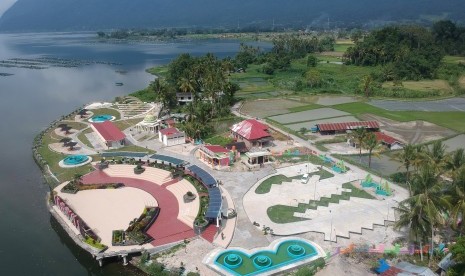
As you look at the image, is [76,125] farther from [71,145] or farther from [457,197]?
[457,197]

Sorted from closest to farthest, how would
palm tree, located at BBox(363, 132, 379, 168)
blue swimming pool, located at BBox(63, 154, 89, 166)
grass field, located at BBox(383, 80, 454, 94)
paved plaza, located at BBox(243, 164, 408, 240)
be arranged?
paved plaza, located at BBox(243, 164, 408, 240), palm tree, located at BBox(363, 132, 379, 168), blue swimming pool, located at BBox(63, 154, 89, 166), grass field, located at BBox(383, 80, 454, 94)

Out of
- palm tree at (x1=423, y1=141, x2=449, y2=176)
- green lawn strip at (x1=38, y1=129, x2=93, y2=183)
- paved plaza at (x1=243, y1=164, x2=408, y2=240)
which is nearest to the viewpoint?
palm tree at (x1=423, y1=141, x2=449, y2=176)

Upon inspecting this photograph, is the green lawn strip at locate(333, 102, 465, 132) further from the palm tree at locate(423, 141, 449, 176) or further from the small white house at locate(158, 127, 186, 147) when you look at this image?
the palm tree at locate(423, 141, 449, 176)

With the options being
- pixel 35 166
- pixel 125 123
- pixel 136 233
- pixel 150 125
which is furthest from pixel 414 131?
pixel 35 166

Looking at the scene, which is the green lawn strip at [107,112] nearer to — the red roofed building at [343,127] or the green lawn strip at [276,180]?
the red roofed building at [343,127]

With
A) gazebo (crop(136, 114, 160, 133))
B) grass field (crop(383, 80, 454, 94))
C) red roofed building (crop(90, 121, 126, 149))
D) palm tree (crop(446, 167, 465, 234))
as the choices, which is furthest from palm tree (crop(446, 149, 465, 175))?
grass field (crop(383, 80, 454, 94))

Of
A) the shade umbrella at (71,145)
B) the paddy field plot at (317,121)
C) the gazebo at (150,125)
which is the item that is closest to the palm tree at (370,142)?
the paddy field plot at (317,121)

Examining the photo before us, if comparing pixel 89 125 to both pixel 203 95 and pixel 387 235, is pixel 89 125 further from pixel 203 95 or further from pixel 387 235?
pixel 387 235
